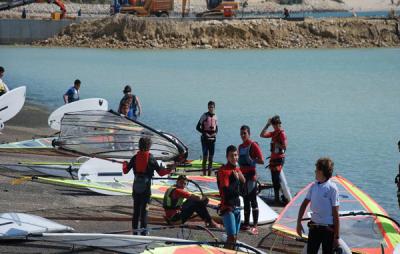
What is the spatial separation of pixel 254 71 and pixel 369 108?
60.6 ft

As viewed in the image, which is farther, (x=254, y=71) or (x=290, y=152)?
(x=254, y=71)

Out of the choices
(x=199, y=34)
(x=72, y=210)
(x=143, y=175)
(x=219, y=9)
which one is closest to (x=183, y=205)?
(x=143, y=175)

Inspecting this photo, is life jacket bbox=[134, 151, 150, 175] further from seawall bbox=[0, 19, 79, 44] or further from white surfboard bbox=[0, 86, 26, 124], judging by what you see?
seawall bbox=[0, 19, 79, 44]

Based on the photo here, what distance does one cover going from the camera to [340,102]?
128ft

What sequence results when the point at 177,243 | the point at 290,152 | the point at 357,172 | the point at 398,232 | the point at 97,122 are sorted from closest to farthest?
1. the point at 177,243
2. the point at 398,232
3. the point at 97,122
4. the point at 357,172
5. the point at 290,152

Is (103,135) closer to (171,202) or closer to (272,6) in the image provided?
(171,202)

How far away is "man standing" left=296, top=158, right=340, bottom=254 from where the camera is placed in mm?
8461

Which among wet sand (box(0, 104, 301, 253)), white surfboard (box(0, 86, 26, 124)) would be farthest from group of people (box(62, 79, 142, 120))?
white surfboard (box(0, 86, 26, 124))

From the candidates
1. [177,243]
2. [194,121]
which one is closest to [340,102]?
[194,121]

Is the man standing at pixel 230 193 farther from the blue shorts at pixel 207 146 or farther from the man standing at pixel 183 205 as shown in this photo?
the blue shorts at pixel 207 146

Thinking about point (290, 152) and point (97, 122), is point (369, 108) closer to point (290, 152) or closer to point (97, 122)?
point (290, 152)

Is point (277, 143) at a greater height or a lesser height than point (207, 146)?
greater

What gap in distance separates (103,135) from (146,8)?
206 feet

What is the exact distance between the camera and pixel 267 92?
42.6 metres
